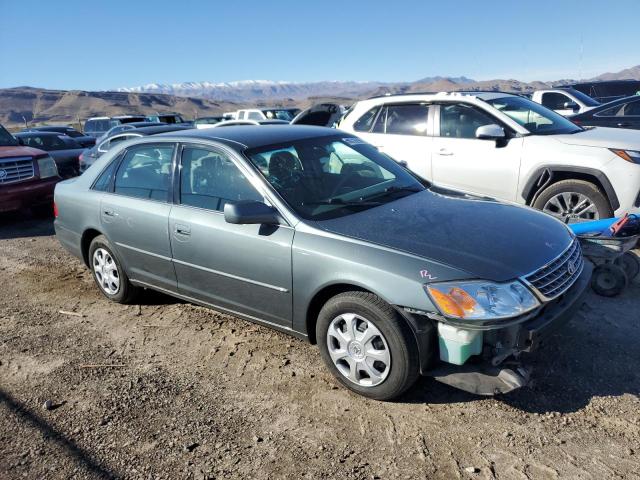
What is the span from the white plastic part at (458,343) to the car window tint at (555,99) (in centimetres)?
1316

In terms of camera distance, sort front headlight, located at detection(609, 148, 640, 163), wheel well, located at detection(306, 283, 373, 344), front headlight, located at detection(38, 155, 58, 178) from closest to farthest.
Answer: wheel well, located at detection(306, 283, 373, 344) → front headlight, located at detection(609, 148, 640, 163) → front headlight, located at detection(38, 155, 58, 178)

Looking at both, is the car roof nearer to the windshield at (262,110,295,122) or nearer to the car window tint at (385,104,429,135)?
the car window tint at (385,104,429,135)

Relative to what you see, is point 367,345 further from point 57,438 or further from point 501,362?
point 57,438

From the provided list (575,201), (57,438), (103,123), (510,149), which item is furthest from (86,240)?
(103,123)

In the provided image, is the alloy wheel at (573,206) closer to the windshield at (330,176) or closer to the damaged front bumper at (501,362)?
the windshield at (330,176)

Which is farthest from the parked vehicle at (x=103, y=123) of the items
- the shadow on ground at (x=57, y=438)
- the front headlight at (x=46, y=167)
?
the shadow on ground at (x=57, y=438)

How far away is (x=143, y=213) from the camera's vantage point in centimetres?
436

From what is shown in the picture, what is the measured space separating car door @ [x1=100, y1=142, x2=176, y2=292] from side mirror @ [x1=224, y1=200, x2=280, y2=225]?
101 centimetres

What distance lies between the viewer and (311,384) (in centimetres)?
348

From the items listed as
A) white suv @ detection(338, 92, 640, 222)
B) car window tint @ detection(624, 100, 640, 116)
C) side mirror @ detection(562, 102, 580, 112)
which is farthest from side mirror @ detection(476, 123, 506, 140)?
side mirror @ detection(562, 102, 580, 112)

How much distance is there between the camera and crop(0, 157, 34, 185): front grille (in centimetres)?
852

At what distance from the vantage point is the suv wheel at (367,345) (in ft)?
9.68

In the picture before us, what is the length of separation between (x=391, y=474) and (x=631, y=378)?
179 centimetres

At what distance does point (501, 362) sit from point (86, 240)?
13.5 ft
